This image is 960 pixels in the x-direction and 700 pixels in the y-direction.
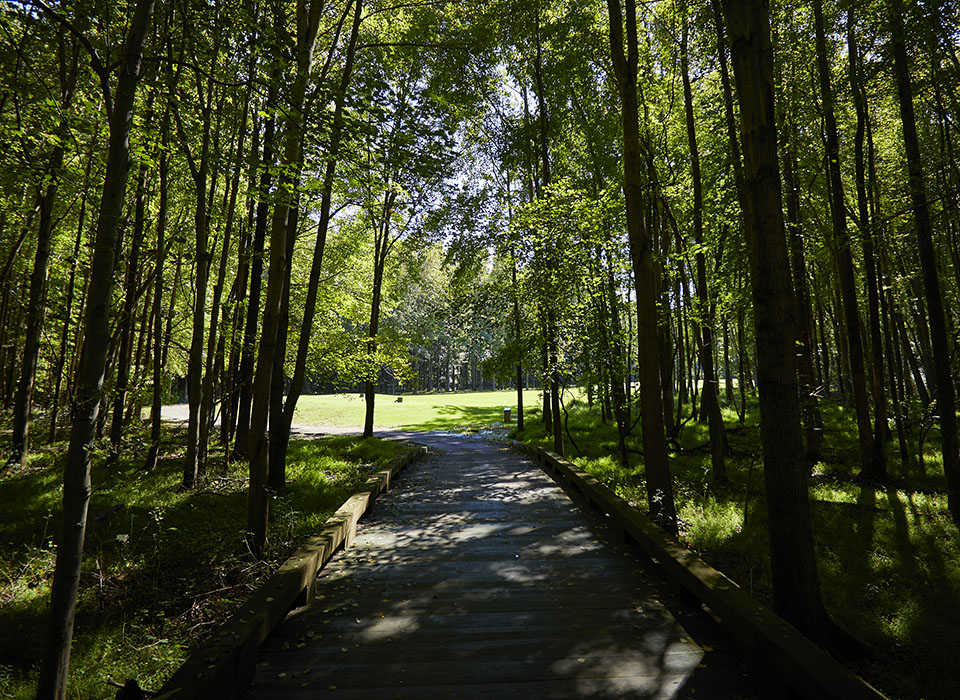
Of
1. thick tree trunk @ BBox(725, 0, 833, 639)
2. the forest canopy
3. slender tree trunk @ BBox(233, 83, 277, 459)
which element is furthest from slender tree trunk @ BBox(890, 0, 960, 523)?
slender tree trunk @ BBox(233, 83, 277, 459)

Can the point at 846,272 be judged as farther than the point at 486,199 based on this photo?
No

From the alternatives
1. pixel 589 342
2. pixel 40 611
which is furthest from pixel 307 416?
pixel 40 611

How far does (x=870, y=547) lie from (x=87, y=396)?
7.66 m

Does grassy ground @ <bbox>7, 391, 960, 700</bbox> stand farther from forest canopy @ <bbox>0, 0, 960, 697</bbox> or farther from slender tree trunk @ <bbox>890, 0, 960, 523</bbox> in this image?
slender tree trunk @ <bbox>890, 0, 960, 523</bbox>

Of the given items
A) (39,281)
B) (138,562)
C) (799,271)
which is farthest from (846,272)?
(39,281)

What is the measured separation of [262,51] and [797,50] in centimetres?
885

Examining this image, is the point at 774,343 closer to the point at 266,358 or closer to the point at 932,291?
the point at 266,358

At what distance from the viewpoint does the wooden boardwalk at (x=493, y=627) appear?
2.66 metres

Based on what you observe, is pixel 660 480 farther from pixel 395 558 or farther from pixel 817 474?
pixel 817 474

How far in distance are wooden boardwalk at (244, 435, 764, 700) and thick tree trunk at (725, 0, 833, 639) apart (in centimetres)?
69

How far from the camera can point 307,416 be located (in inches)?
1095

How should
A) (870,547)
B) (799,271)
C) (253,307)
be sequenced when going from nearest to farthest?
(870,547)
(799,271)
(253,307)

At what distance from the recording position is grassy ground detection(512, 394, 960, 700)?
3.44 m

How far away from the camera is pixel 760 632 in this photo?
2670 millimetres
